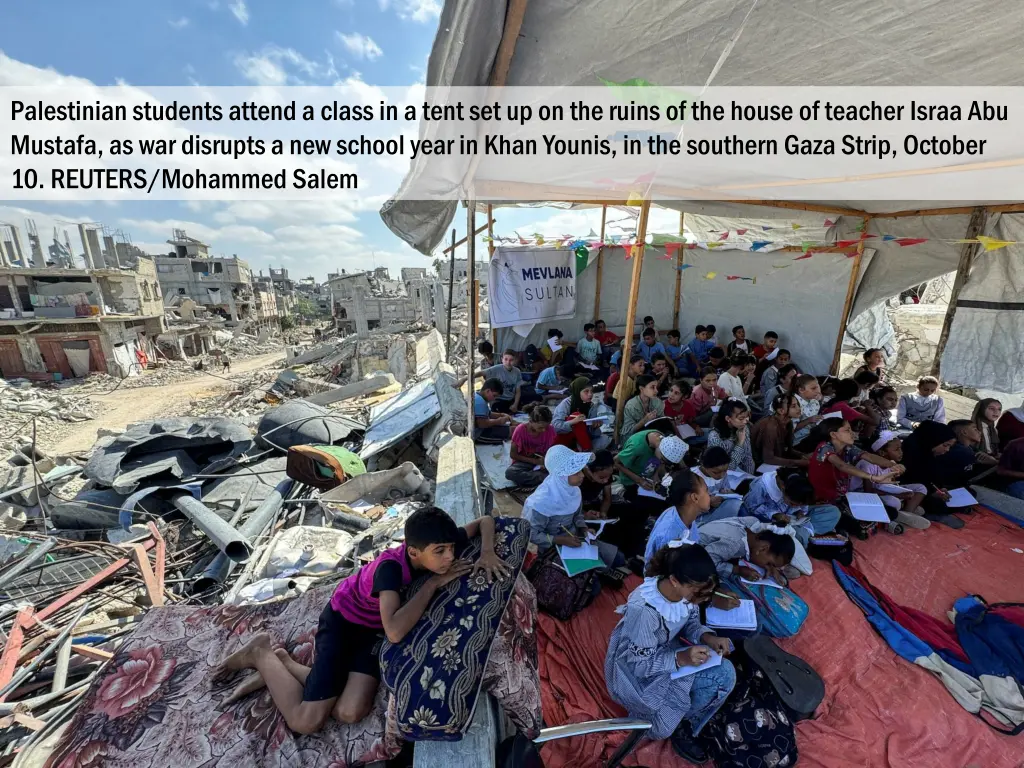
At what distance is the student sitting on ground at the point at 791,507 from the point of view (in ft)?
11.3

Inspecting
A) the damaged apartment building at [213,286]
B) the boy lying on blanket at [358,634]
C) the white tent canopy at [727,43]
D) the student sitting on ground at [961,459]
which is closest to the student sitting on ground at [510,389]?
the white tent canopy at [727,43]

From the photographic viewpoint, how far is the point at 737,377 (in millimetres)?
5914

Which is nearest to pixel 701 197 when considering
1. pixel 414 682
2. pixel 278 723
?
pixel 414 682

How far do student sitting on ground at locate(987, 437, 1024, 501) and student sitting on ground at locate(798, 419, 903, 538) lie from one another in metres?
1.33

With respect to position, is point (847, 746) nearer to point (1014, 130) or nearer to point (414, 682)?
point (414, 682)

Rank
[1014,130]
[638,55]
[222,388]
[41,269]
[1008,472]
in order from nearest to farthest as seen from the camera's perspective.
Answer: [638,55] < [1014,130] < [1008,472] < [222,388] < [41,269]

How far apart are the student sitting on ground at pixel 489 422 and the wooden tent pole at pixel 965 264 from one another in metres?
5.92

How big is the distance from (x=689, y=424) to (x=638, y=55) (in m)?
4.20

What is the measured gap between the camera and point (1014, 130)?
2.58 m

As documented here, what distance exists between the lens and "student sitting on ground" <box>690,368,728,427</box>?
17.6 ft

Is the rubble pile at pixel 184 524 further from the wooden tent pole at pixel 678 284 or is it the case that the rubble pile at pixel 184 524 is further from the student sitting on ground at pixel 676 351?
the wooden tent pole at pixel 678 284

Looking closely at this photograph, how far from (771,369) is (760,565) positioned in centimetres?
395

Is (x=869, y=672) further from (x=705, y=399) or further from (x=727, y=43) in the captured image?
(x=727, y=43)

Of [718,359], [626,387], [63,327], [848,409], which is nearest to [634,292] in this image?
[626,387]
